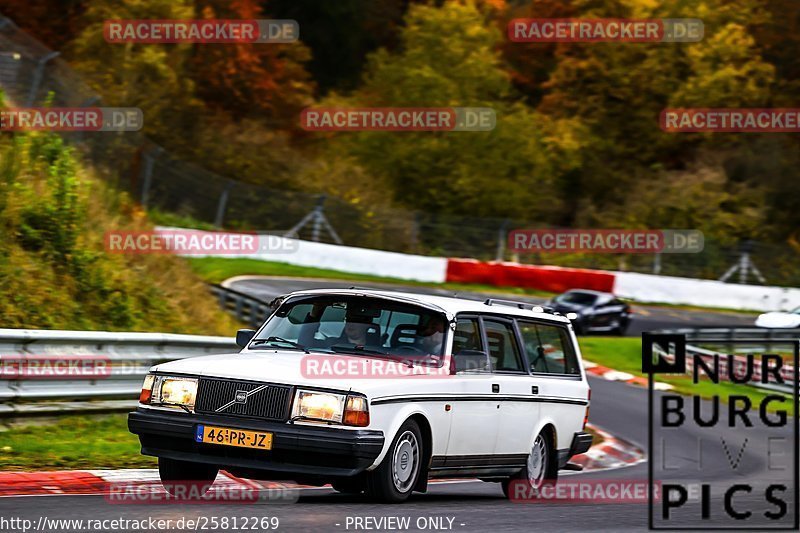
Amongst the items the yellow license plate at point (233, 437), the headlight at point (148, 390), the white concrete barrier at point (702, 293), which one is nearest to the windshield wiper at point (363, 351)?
the yellow license plate at point (233, 437)

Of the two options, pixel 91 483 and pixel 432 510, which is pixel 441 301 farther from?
pixel 91 483

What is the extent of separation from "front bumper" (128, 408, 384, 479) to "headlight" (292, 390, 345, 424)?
76 mm

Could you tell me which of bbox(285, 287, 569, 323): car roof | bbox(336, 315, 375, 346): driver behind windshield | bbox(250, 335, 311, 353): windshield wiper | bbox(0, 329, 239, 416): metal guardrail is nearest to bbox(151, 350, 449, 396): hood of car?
bbox(250, 335, 311, 353): windshield wiper

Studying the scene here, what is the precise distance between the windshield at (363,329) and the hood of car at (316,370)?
0.62 ft

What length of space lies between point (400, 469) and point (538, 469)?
2.53 m

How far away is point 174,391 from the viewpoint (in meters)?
8.64

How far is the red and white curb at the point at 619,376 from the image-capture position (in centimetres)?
2470

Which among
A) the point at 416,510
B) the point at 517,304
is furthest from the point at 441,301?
the point at 416,510

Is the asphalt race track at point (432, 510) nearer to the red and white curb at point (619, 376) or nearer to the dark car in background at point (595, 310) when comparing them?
the red and white curb at point (619, 376)

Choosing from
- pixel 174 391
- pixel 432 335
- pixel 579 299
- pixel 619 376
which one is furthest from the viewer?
pixel 579 299

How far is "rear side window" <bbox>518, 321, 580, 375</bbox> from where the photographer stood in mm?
10898

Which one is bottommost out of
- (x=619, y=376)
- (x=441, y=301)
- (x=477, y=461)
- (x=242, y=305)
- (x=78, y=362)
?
(x=477, y=461)

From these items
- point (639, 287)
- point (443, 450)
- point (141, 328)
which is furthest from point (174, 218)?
point (443, 450)

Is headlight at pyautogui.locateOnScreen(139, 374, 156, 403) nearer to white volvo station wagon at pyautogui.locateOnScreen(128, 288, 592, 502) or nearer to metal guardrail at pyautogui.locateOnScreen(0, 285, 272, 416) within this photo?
white volvo station wagon at pyautogui.locateOnScreen(128, 288, 592, 502)
